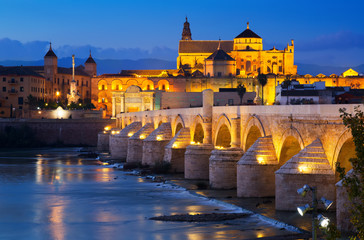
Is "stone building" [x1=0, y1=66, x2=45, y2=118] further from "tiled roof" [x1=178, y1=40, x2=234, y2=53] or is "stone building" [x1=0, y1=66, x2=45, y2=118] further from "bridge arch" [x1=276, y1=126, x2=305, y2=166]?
"bridge arch" [x1=276, y1=126, x2=305, y2=166]

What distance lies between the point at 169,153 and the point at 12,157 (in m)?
23.9

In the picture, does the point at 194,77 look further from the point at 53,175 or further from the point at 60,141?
the point at 53,175

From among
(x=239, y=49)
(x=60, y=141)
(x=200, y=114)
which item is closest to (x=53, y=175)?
(x=200, y=114)

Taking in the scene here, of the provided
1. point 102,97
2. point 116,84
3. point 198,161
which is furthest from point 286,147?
point 102,97

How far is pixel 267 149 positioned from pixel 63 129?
5696 cm

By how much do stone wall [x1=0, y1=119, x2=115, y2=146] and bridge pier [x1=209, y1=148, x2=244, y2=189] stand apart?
51.9 m

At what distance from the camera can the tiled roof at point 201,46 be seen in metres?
120

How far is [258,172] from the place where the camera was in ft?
83.5

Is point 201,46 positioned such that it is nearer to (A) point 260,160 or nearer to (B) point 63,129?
(B) point 63,129

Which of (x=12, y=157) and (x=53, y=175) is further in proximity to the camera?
(x=12, y=157)

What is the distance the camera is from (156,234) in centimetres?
2067

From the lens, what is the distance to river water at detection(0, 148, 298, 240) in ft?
68.0

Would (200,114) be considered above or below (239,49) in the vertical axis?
below

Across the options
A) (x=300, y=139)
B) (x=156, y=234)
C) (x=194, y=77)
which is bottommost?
(x=156, y=234)
